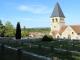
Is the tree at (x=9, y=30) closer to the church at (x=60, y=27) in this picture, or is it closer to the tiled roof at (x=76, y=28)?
the church at (x=60, y=27)

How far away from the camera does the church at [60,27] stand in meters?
91.2

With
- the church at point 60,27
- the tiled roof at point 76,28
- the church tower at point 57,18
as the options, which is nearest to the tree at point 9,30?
the church at point 60,27

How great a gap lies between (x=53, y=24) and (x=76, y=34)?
554 inches

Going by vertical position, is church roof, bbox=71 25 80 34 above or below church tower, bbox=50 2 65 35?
below

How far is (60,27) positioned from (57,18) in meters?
4.32

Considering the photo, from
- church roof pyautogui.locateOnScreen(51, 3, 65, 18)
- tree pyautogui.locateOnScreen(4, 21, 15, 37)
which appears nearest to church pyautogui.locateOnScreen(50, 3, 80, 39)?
church roof pyautogui.locateOnScreen(51, 3, 65, 18)

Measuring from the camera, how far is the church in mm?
91250

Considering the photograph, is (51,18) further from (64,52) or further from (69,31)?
(64,52)

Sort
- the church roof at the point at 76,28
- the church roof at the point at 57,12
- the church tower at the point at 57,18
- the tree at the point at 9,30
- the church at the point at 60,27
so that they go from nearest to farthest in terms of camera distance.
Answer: the tree at the point at 9,30
the church roof at the point at 76,28
the church at the point at 60,27
the church tower at the point at 57,18
the church roof at the point at 57,12

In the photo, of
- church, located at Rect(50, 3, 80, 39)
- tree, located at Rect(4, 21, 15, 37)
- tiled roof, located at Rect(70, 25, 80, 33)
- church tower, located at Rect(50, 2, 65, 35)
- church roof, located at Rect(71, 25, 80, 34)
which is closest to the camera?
tree, located at Rect(4, 21, 15, 37)

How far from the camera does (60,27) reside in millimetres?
98562

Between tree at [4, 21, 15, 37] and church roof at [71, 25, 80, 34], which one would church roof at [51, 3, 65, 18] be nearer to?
church roof at [71, 25, 80, 34]

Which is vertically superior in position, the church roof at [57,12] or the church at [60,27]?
the church roof at [57,12]

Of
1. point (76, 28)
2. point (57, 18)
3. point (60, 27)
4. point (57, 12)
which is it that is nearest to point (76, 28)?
point (76, 28)
